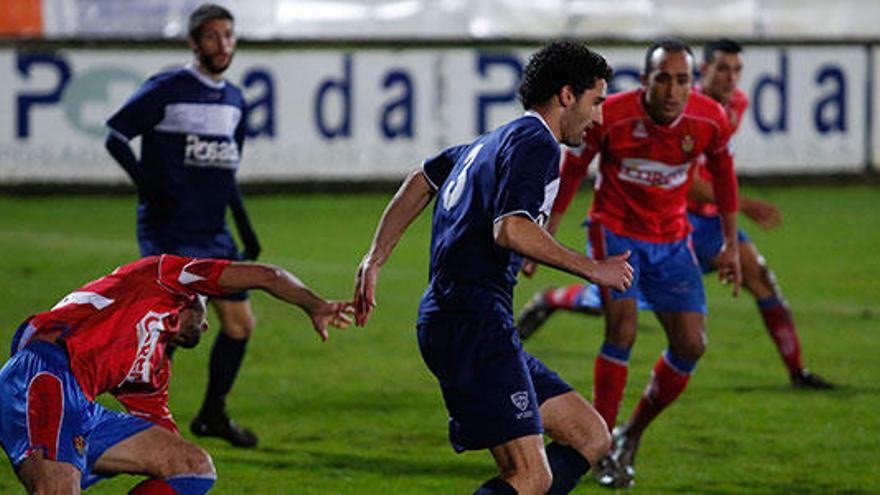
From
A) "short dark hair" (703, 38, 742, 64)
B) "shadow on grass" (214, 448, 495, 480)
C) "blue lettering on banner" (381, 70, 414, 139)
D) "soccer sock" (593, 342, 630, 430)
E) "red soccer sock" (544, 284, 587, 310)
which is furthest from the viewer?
"blue lettering on banner" (381, 70, 414, 139)

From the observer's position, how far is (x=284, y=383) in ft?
32.4

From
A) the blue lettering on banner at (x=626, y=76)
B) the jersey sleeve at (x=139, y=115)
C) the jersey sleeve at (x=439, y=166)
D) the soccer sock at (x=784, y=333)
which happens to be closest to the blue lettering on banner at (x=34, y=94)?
the blue lettering on banner at (x=626, y=76)

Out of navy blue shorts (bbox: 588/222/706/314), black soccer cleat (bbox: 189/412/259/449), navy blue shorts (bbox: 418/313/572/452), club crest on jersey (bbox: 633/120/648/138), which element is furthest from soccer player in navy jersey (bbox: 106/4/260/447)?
navy blue shorts (bbox: 418/313/572/452)

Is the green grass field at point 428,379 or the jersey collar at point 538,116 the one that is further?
the green grass field at point 428,379

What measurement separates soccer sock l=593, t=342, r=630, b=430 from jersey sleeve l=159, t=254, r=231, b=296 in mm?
2385

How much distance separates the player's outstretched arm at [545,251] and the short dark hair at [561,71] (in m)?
0.52

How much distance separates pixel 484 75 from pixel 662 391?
1275cm

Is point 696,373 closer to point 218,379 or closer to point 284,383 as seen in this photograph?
point 284,383

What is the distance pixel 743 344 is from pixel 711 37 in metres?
10.5

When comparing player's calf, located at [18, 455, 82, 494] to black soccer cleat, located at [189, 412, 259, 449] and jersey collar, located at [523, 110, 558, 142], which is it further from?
black soccer cleat, located at [189, 412, 259, 449]

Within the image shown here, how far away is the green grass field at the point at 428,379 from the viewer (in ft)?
25.3

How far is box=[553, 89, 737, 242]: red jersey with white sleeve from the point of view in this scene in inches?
310

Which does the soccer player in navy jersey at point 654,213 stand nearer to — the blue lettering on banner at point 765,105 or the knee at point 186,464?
the knee at point 186,464

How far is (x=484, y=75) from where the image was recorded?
66.3 feet
